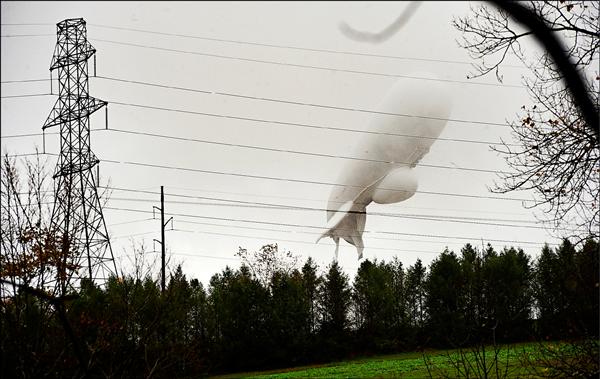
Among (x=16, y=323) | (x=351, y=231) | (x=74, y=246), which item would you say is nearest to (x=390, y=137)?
(x=351, y=231)

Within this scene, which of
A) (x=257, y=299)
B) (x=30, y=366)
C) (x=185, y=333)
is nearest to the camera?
(x=30, y=366)

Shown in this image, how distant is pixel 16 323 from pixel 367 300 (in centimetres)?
3665

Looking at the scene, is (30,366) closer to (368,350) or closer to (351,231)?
(368,350)

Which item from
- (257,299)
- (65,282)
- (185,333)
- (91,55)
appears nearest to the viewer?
(65,282)

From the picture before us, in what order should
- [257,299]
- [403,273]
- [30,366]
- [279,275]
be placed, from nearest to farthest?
[30,366] < [257,299] < [279,275] < [403,273]

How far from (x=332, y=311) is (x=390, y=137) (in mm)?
14299

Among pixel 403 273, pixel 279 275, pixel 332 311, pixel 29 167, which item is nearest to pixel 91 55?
pixel 29 167

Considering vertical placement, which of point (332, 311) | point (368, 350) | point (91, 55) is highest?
point (91, 55)

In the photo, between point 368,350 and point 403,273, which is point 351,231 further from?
point 403,273

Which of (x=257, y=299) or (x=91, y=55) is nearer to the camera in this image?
(x=91, y=55)

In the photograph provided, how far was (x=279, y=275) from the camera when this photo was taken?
38.9 m

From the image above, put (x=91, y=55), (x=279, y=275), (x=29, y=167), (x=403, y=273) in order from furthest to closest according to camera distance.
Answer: (x=403, y=273)
(x=279, y=275)
(x=91, y=55)
(x=29, y=167)

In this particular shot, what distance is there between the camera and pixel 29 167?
7.68 metres

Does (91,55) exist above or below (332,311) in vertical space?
above
